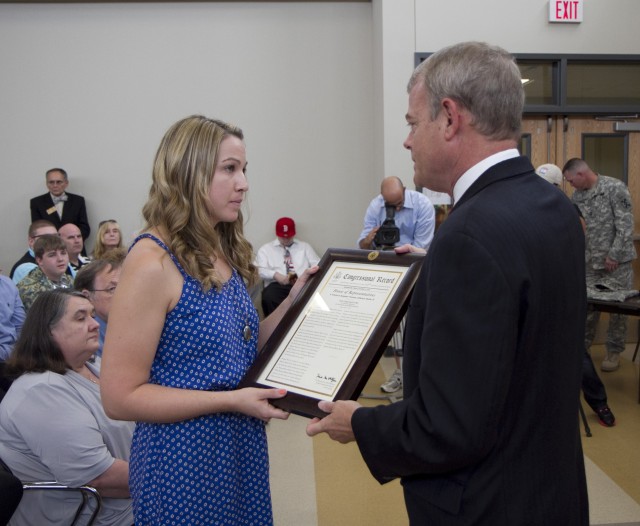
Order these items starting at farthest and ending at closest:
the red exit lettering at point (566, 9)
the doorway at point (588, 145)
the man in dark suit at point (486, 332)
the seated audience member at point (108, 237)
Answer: the doorway at point (588, 145), the red exit lettering at point (566, 9), the seated audience member at point (108, 237), the man in dark suit at point (486, 332)

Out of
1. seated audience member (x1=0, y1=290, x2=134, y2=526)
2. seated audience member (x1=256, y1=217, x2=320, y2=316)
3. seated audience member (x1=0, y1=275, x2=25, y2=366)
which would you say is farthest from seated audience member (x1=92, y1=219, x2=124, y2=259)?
seated audience member (x1=0, y1=290, x2=134, y2=526)

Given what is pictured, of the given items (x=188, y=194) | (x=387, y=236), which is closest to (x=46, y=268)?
(x=387, y=236)

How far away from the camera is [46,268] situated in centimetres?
401

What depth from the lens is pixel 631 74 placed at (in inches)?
241

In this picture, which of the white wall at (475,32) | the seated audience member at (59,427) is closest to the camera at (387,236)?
the white wall at (475,32)

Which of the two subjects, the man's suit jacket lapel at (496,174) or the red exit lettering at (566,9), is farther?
the red exit lettering at (566,9)

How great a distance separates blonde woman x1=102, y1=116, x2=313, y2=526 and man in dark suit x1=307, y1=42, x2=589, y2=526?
0.41 m

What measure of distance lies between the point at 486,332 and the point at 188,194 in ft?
2.49

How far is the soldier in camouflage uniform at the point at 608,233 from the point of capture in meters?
5.21

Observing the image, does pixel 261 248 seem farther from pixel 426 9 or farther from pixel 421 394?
pixel 421 394

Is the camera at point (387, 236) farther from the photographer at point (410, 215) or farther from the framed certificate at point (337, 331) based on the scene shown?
the framed certificate at point (337, 331)

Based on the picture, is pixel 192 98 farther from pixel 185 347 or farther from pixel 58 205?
pixel 185 347

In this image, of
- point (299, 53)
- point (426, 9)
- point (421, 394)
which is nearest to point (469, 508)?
point (421, 394)

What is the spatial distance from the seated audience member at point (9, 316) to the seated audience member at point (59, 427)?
1527 millimetres
